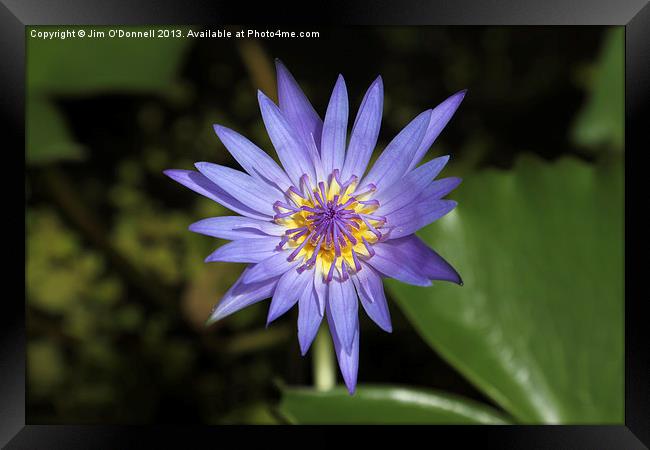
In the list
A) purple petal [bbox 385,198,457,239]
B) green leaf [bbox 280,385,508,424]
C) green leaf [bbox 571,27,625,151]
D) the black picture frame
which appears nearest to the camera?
purple petal [bbox 385,198,457,239]

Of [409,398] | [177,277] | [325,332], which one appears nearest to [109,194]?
[177,277]

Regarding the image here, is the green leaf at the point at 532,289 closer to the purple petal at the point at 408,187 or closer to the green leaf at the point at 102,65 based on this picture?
the purple petal at the point at 408,187

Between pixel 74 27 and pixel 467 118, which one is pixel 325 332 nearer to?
pixel 467 118

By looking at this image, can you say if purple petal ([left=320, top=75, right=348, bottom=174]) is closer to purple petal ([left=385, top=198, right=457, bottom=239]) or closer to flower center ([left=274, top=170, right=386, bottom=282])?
flower center ([left=274, top=170, right=386, bottom=282])

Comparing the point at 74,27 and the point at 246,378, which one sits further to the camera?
the point at 246,378

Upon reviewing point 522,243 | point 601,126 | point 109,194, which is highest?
point 601,126

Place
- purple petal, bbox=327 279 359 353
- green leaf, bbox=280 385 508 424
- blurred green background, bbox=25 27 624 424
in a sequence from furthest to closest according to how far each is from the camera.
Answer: blurred green background, bbox=25 27 624 424, green leaf, bbox=280 385 508 424, purple petal, bbox=327 279 359 353

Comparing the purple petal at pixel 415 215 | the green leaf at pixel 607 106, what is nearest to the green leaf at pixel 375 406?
the purple petal at pixel 415 215

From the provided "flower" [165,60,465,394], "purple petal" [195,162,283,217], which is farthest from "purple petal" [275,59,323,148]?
"purple petal" [195,162,283,217]
